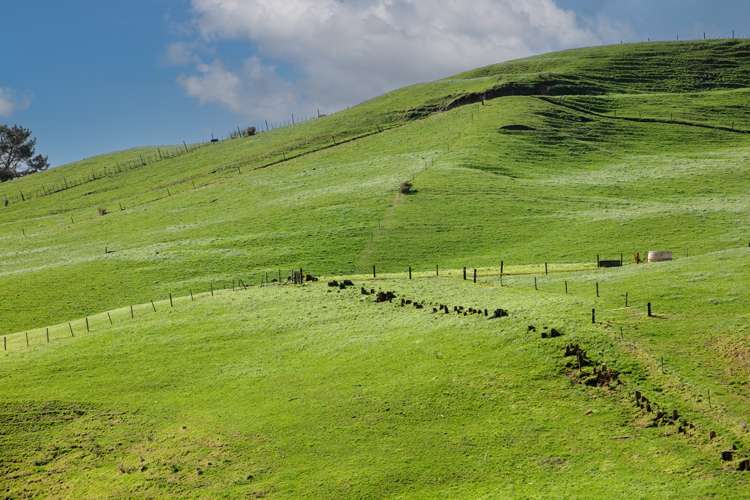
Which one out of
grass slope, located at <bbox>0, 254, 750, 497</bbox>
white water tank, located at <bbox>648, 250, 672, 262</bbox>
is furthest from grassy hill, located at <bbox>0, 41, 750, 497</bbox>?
white water tank, located at <bbox>648, 250, 672, 262</bbox>

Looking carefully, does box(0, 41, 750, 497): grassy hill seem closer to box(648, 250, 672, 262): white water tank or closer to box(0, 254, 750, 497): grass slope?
box(0, 254, 750, 497): grass slope

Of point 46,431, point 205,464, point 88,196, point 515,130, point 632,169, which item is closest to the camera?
point 205,464

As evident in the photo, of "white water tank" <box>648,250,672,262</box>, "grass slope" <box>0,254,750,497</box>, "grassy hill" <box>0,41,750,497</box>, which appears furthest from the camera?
"white water tank" <box>648,250,672,262</box>

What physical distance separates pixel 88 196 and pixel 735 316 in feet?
422

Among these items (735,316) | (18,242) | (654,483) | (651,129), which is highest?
(651,129)

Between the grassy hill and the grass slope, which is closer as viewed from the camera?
the grass slope

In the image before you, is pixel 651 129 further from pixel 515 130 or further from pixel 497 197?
pixel 497 197

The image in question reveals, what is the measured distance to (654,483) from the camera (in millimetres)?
30953

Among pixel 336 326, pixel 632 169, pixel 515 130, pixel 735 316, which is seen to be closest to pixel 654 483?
pixel 735 316

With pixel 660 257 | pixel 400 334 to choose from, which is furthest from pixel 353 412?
pixel 660 257

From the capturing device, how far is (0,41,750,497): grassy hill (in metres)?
35.3

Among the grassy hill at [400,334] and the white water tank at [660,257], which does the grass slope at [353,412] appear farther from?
the white water tank at [660,257]

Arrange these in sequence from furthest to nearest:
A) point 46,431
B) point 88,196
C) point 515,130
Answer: point 88,196
point 515,130
point 46,431

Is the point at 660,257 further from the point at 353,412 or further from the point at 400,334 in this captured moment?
the point at 353,412
